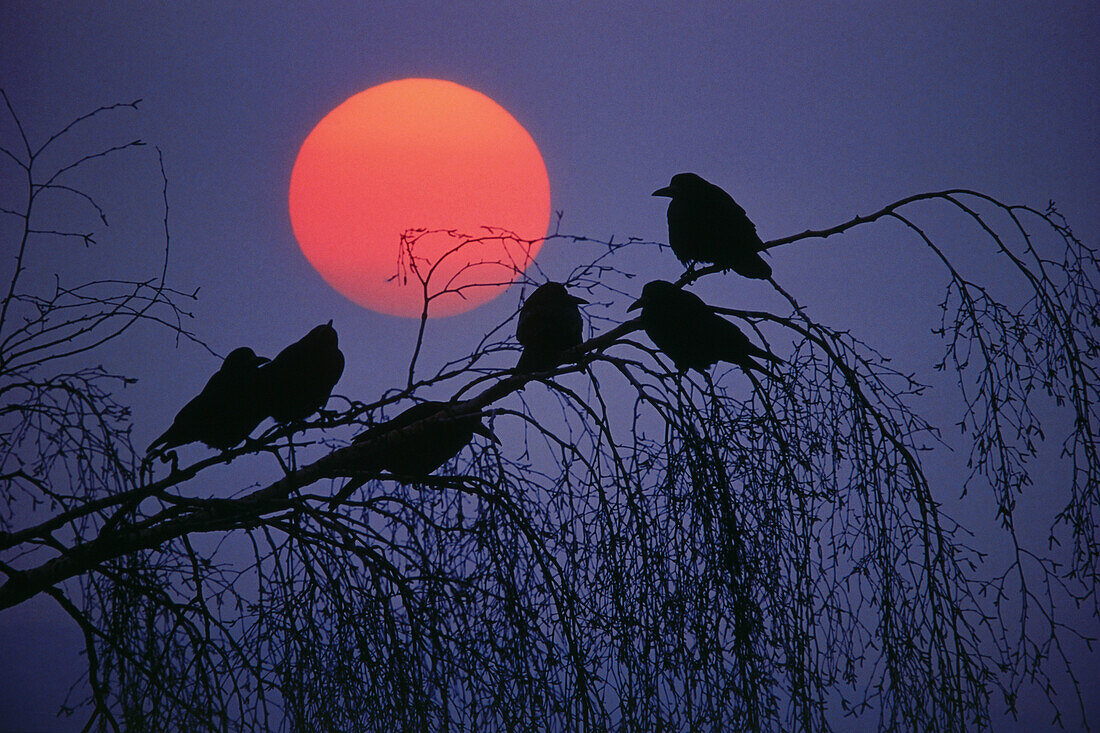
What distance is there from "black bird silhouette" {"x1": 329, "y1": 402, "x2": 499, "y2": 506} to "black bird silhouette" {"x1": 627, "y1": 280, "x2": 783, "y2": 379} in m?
0.90

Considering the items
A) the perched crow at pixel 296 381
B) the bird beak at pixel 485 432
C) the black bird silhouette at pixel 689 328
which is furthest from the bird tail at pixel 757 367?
the perched crow at pixel 296 381

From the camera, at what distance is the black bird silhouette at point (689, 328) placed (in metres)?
3.33

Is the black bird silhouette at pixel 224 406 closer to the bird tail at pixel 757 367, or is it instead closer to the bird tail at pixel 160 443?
the bird tail at pixel 160 443

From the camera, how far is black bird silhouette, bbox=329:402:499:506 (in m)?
3.00

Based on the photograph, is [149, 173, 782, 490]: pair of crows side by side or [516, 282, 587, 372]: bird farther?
[516, 282, 587, 372]: bird

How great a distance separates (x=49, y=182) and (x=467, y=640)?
2172mm

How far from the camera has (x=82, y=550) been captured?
2641mm

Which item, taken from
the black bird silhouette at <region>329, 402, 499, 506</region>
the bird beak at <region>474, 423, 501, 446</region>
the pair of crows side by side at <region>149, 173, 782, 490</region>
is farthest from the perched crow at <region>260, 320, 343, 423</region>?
the bird beak at <region>474, 423, 501, 446</region>

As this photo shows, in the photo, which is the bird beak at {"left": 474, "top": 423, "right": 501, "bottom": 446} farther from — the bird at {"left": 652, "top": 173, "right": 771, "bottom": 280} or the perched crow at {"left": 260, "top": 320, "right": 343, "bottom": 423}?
the bird at {"left": 652, "top": 173, "right": 771, "bottom": 280}

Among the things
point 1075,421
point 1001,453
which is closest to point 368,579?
point 1001,453

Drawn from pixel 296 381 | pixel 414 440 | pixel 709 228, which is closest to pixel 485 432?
pixel 414 440

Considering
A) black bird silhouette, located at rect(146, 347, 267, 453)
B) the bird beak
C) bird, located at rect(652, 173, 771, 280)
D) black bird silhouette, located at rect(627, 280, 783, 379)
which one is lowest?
the bird beak

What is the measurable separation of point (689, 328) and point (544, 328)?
65 cm

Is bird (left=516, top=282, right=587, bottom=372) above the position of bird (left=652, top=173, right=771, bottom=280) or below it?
below
